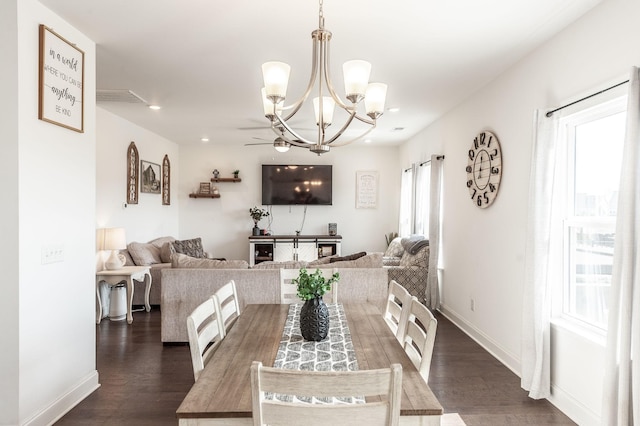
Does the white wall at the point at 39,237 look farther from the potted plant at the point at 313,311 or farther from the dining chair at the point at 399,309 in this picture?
the dining chair at the point at 399,309

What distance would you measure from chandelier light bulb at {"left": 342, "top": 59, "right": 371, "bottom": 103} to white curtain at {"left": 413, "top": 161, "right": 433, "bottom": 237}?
13.9ft

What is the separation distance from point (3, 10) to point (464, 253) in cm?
451

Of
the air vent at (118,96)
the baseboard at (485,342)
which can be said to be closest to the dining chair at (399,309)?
the baseboard at (485,342)

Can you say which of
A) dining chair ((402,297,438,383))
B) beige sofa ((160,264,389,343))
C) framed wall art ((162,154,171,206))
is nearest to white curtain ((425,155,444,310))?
beige sofa ((160,264,389,343))

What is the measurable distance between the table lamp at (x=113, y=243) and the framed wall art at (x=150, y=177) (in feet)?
4.78

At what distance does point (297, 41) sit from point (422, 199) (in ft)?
12.8

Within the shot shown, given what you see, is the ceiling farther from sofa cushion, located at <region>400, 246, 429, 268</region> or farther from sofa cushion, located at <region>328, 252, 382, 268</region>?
sofa cushion, located at <region>400, 246, 429, 268</region>

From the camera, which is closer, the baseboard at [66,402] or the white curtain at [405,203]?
the baseboard at [66,402]

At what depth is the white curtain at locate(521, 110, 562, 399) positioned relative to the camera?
2825 mm

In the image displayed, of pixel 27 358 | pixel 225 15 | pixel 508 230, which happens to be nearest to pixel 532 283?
pixel 508 230

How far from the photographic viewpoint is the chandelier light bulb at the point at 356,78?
2.08 m

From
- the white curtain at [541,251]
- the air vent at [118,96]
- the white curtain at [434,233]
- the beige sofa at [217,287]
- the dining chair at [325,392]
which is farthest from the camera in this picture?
the white curtain at [434,233]

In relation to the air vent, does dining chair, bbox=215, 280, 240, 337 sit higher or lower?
lower

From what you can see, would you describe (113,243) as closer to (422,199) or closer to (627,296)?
(422,199)
